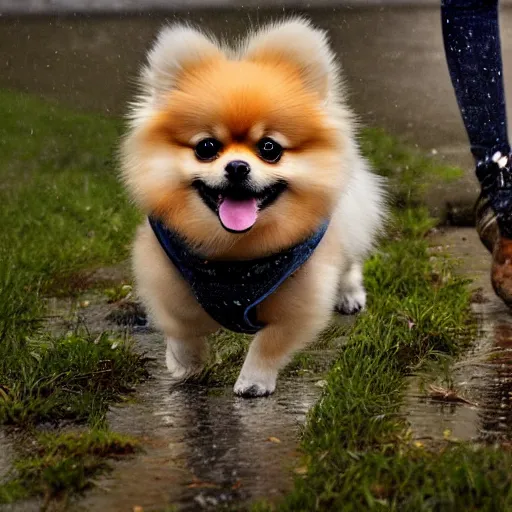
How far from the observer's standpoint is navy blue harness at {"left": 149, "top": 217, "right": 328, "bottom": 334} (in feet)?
9.36

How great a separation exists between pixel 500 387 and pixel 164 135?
1157 mm

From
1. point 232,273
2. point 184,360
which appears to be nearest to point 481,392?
point 232,273

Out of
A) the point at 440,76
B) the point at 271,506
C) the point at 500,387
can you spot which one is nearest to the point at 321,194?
the point at 500,387

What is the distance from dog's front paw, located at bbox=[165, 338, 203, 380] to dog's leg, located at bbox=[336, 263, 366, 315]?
0.81 metres

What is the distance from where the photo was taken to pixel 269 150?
8.70ft

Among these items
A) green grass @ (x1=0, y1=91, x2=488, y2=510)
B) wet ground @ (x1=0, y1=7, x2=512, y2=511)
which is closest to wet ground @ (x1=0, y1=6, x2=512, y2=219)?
wet ground @ (x1=0, y1=7, x2=512, y2=511)

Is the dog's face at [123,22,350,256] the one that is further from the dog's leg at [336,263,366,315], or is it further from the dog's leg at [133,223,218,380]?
the dog's leg at [336,263,366,315]

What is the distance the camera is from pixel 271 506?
7.01 ft

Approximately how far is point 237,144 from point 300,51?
35 cm

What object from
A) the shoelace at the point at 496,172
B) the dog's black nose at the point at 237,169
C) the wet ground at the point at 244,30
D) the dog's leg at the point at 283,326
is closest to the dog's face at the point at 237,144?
the dog's black nose at the point at 237,169

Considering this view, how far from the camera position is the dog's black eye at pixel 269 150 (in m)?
2.63

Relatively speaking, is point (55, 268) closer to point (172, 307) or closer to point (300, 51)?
point (172, 307)

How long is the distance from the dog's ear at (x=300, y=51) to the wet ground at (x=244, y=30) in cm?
382

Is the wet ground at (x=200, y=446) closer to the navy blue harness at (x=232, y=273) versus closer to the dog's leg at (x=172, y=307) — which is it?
the dog's leg at (x=172, y=307)
